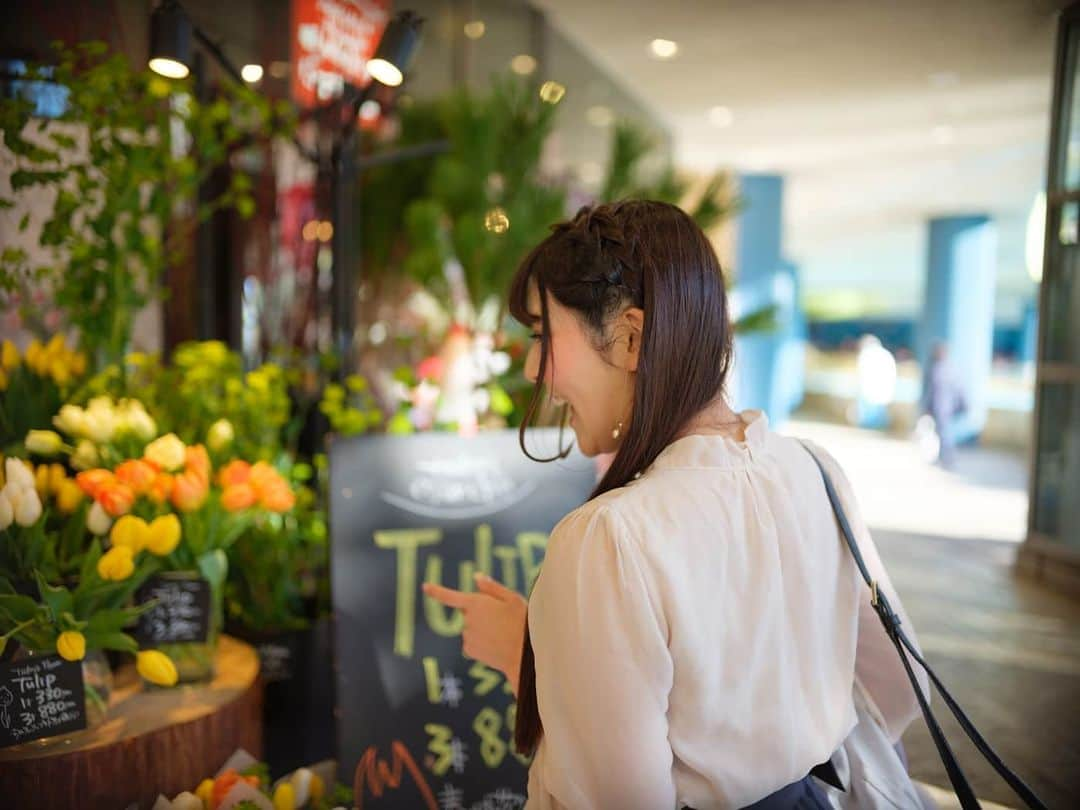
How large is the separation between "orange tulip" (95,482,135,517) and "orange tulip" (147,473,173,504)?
4 cm

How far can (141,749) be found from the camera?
1.32 m

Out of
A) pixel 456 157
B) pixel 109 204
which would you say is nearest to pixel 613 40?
pixel 456 157

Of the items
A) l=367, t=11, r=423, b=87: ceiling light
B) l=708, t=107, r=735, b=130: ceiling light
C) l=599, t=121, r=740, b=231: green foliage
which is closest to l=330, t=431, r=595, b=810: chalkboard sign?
l=367, t=11, r=423, b=87: ceiling light

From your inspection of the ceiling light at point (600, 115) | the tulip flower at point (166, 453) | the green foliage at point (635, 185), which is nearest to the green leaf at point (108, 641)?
the tulip flower at point (166, 453)

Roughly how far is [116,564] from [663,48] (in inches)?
183

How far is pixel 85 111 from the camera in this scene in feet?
4.69

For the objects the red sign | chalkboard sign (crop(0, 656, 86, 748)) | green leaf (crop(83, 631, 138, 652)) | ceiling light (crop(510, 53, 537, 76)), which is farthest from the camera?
ceiling light (crop(510, 53, 537, 76))

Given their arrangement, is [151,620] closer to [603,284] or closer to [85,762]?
[85,762]

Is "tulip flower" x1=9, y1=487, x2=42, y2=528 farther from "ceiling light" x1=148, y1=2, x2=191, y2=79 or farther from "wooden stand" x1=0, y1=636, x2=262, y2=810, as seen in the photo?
"ceiling light" x1=148, y1=2, x2=191, y2=79

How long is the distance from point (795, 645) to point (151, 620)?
42.9 inches

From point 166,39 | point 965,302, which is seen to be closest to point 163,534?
point 166,39

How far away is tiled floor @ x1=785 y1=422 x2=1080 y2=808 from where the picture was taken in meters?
1.67

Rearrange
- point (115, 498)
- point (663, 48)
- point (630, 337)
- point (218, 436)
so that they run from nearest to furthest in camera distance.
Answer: point (630, 337), point (115, 498), point (218, 436), point (663, 48)

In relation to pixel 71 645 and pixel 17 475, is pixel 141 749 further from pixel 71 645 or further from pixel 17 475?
pixel 17 475
